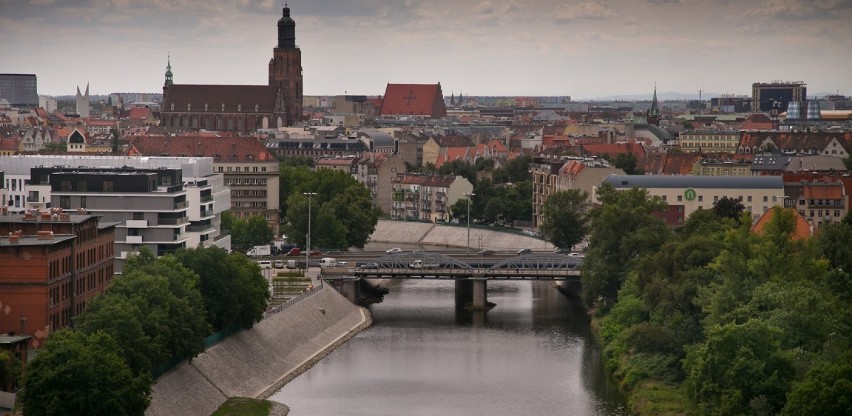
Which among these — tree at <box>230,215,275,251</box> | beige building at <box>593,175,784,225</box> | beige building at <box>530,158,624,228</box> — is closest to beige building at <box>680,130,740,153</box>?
beige building at <box>530,158,624,228</box>

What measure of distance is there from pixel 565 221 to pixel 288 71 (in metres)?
91.3

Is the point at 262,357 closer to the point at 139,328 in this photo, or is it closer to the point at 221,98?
the point at 139,328

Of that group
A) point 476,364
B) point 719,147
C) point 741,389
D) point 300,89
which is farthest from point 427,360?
point 300,89

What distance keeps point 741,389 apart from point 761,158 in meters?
69.9

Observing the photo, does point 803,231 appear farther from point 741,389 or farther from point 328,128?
point 328,128

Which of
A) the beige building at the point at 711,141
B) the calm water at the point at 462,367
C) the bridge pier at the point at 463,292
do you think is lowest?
the calm water at the point at 462,367

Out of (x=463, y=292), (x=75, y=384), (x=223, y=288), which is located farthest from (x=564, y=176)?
(x=75, y=384)

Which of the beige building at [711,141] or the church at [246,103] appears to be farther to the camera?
the church at [246,103]

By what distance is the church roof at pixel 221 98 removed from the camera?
184000 millimetres

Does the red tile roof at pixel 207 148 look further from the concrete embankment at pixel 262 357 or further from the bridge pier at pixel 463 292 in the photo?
the concrete embankment at pixel 262 357

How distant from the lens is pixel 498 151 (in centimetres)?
16338

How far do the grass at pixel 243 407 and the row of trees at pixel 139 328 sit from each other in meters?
1.91

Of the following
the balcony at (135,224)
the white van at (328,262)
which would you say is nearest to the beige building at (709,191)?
the white van at (328,262)

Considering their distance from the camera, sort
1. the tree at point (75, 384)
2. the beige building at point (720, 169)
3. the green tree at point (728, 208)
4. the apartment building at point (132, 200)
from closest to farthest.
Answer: the tree at point (75, 384), the apartment building at point (132, 200), the green tree at point (728, 208), the beige building at point (720, 169)
